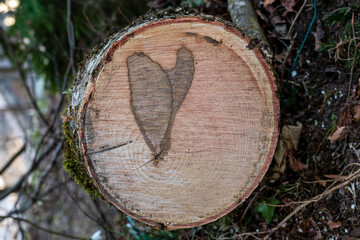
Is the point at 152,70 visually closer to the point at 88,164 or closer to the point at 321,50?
the point at 88,164

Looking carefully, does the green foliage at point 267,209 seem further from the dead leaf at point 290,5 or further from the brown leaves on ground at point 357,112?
the dead leaf at point 290,5

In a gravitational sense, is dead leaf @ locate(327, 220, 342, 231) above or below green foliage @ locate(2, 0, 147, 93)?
below

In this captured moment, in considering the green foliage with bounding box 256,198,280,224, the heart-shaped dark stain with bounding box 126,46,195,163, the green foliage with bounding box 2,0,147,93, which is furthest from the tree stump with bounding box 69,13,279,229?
the green foliage with bounding box 2,0,147,93

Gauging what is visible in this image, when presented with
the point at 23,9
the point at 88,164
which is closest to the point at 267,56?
the point at 88,164

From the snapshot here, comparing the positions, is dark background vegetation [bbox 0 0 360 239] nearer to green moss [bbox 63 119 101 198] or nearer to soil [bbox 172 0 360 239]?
soil [bbox 172 0 360 239]

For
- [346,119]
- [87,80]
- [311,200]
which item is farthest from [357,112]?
[87,80]

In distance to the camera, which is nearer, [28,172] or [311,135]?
[311,135]

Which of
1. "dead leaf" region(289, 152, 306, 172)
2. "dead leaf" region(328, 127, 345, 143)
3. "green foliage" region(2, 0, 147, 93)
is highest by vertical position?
"green foliage" region(2, 0, 147, 93)

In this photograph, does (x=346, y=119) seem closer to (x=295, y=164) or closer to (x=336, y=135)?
(x=336, y=135)
